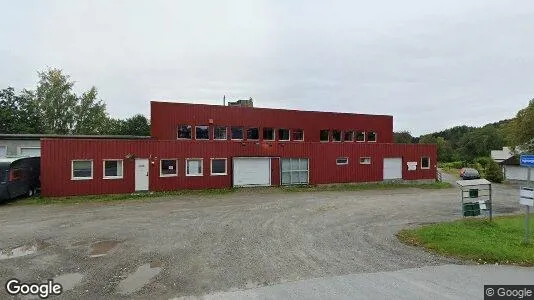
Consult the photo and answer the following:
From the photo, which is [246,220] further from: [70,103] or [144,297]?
[70,103]

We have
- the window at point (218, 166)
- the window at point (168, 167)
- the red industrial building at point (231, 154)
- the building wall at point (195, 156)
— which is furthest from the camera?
the window at point (218, 166)

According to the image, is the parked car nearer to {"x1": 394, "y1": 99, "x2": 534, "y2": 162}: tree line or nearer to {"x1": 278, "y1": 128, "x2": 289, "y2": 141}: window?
{"x1": 394, "y1": 99, "x2": 534, "y2": 162}: tree line

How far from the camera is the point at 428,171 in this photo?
35531 millimetres

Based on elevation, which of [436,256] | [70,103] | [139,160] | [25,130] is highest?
[70,103]

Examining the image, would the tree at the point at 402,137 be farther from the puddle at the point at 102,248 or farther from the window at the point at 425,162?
the puddle at the point at 102,248

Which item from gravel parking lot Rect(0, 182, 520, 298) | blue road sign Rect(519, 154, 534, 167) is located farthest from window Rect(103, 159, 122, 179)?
blue road sign Rect(519, 154, 534, 167)

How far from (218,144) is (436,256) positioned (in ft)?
62.1

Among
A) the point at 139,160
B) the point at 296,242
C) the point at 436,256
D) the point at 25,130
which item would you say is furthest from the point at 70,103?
the point at 436,256

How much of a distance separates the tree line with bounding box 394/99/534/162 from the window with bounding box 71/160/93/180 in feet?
144

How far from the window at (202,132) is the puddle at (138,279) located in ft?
69.8

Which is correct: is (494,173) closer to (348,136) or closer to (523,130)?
(523,130)

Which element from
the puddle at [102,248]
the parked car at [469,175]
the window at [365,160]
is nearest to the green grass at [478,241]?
the puddle at [102,248]

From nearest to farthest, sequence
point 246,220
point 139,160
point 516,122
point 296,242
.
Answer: point 296,242
point 246,220
point 139,160
point 516,122

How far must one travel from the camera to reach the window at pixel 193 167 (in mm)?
26122
